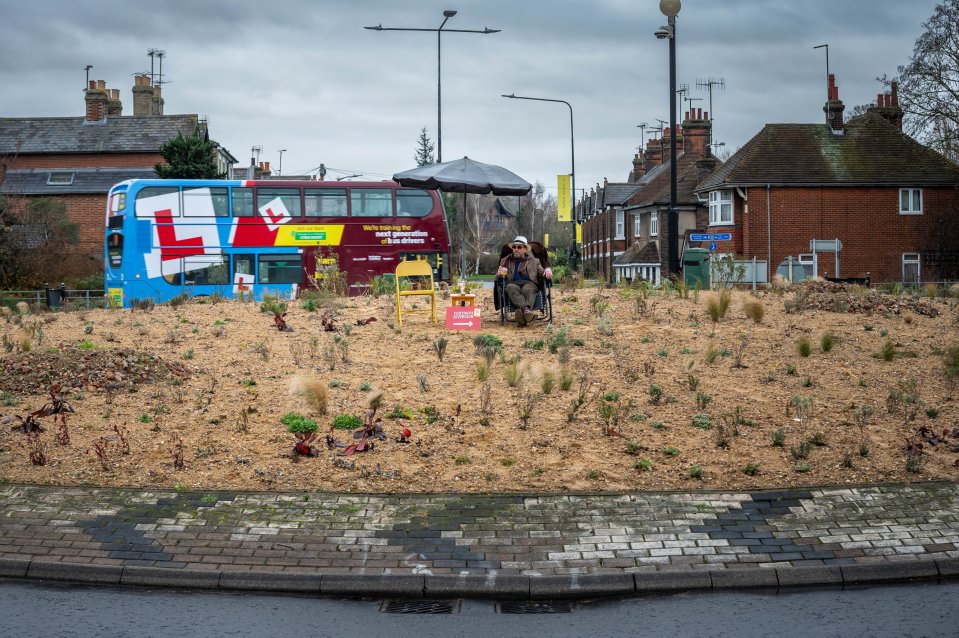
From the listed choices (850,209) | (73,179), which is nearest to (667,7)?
(850,209)

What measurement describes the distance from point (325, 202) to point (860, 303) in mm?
18532

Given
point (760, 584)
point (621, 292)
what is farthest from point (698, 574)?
point (621, 292)

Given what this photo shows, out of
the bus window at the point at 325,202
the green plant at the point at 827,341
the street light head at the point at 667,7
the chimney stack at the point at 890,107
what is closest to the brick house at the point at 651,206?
the chimney stack at the point at 890,107

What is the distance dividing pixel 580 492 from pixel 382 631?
2.61 m

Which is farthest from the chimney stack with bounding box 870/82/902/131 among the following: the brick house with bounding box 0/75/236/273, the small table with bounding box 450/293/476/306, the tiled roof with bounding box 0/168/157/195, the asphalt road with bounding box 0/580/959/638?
the asphalt road with bounding box 0/580/959/638

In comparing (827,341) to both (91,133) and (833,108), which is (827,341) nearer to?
(833,108)

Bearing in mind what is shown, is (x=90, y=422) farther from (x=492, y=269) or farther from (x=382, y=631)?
(x=492, y=269)

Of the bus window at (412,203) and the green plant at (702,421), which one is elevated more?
the bus window at (412,203)

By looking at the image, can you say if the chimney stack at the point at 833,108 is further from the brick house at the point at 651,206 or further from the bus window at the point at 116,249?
the bus window at the point at 116,249

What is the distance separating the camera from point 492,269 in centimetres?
8306

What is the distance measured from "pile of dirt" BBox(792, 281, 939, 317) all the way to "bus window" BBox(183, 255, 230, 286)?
60.5ft

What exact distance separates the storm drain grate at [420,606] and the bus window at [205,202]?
81.9 ft

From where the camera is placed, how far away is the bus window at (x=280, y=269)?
30500 millimetres

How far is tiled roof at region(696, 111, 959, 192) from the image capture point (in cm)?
4728
